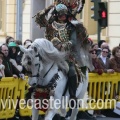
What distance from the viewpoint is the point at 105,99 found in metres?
16.8

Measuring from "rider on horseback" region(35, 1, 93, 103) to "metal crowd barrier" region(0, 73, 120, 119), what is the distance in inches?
103

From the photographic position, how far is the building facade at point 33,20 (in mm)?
25641

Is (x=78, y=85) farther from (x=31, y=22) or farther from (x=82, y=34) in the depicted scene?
(x=31, y=22)

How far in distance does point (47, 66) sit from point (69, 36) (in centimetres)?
108

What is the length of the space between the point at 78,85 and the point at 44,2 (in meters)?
20.5

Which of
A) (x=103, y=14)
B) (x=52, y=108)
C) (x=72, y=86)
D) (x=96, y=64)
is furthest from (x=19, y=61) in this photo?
(x=103, y=14)

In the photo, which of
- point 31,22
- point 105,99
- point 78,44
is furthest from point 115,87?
point 31,22

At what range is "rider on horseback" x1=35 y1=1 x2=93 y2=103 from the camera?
39.3ft

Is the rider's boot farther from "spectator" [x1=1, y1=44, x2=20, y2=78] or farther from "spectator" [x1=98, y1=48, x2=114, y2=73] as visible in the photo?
"spectator" [x1=98, y1=48, x2=114, y2=73]

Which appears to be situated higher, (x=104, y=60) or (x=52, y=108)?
(x=104, y=60)

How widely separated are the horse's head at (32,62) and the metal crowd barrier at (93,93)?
144 inches

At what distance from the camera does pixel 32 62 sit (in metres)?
11.1

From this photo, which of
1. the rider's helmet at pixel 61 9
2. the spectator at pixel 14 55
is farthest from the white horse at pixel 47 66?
the spectator at pixel 14 55

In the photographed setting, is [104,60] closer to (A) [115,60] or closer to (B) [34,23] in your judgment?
(A) [115,60]
